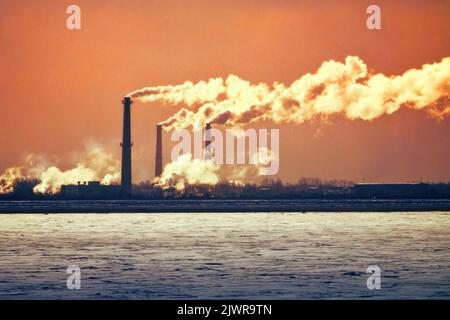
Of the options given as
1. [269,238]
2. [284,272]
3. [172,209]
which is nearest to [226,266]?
[284,272]

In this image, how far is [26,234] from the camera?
355ft

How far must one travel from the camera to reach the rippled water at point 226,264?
4972 centimetres

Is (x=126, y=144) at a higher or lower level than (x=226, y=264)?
higher

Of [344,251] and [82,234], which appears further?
[82,234]

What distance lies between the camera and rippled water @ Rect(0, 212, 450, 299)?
4972 cm

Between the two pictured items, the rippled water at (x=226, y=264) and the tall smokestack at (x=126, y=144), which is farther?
the tall smokestack at (x=126, y=144)

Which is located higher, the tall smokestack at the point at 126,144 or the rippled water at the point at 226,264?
the tall smokestack at the point at 126,144

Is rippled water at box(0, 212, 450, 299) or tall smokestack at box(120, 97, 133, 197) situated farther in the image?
tall smokestack at box(120, 97, 133, 197)

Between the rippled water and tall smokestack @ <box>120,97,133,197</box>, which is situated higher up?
tall smokestack @ <box>120,97,133,197</box>

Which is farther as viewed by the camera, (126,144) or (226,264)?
(126,144)

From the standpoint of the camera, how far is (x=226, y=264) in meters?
64.7
